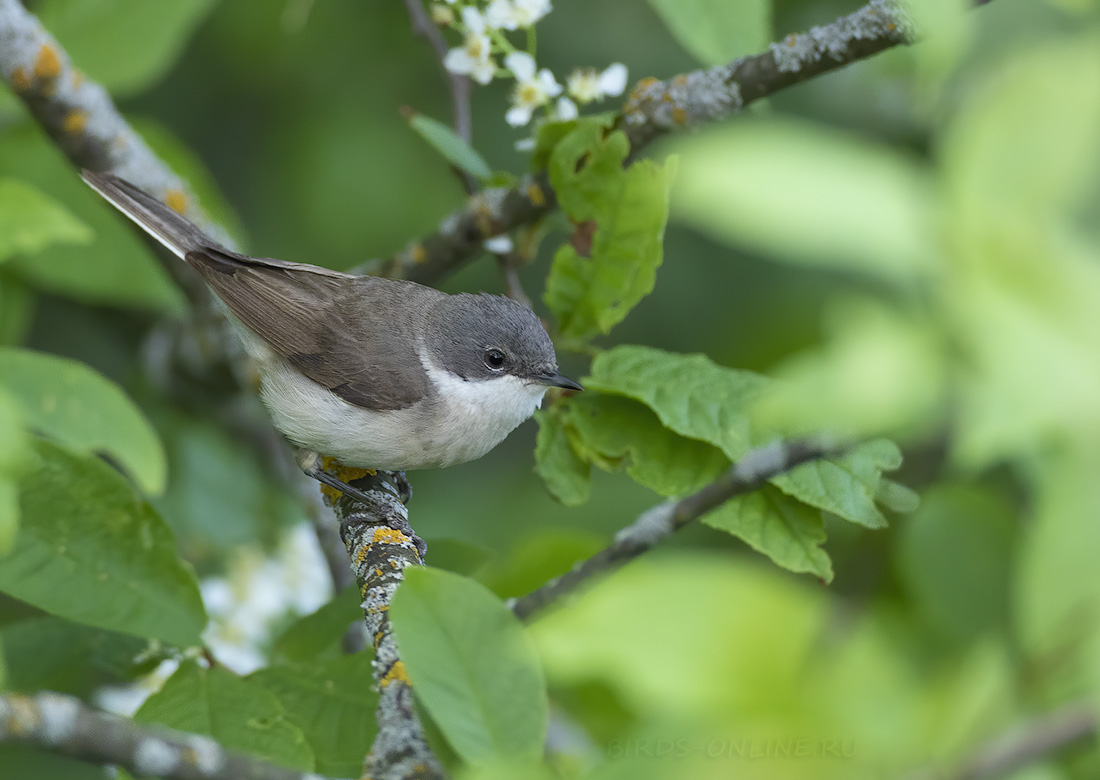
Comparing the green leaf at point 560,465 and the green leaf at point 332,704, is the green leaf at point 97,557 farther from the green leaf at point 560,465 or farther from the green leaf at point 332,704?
the green leaf at point 560,465

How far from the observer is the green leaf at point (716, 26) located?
257cm

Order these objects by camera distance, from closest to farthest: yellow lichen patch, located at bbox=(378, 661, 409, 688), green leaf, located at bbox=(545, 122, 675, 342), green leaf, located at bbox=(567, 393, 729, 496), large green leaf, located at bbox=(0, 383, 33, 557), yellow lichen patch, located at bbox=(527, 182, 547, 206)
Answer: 1. large green leaf, located at bbox=(0, 383, 33, 557)
2. yellow lichen patch, located at bbox=(378, 661, 409, 688)
3. green leaf, located at bbox=(567, 393, 729, 496)
4. green leaf, located at bbox=(545, 122, 675, 342)
5. yellow lichen patch, located at bbox=(527, 182, 547, 206)

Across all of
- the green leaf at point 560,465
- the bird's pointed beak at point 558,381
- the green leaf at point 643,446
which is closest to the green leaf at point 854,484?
the green leaf at point 643,446

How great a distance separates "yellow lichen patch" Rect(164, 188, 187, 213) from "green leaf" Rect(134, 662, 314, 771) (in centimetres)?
233

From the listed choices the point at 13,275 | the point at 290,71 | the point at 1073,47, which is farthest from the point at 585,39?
the point at 1073,47

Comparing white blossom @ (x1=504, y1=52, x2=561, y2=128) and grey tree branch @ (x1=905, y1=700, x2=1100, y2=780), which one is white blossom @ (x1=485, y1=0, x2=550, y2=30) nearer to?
white blossom @ (x1=504, y1=52, x2=561, y2=128)

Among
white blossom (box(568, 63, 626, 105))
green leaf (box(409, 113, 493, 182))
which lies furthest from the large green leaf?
white blossom (box(568, 63, 626, 105))

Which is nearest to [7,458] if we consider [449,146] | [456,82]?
[449,146]

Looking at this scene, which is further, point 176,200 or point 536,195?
point 176,200

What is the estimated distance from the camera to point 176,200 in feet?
13.5

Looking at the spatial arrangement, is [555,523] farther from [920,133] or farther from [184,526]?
[920,133]

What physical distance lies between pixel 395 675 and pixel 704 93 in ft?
7.00

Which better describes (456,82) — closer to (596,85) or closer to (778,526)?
(596,85)

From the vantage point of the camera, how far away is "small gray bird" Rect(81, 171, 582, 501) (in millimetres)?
3596
